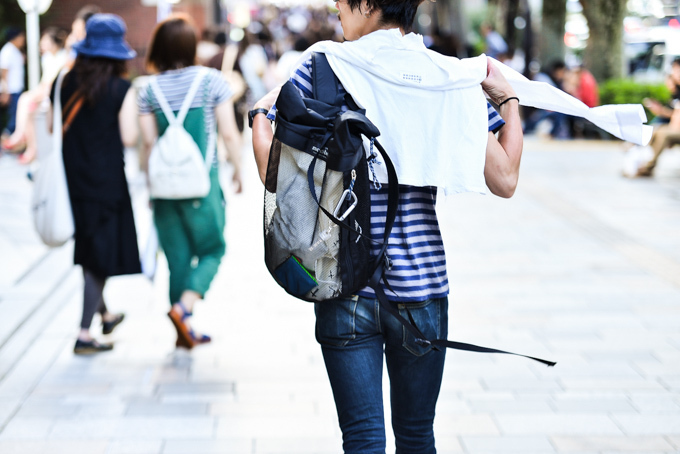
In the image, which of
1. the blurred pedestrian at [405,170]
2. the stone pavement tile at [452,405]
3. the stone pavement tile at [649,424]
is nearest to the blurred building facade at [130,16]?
the stone pavement tile at [452,405]

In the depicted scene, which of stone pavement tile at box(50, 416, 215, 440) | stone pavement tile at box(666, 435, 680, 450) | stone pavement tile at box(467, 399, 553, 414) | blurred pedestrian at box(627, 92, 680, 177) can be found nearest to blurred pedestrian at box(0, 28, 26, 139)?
blurred pedestrian at box(627, 92, 680, 177)

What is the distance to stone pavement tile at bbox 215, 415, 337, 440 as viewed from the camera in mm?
3607

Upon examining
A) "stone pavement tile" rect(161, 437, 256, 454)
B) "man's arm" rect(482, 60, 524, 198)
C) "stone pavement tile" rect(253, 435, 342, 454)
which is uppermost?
"man's arm" rect(482, 60, 524, 198)

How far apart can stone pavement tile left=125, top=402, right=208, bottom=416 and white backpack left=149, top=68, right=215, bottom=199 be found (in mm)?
992

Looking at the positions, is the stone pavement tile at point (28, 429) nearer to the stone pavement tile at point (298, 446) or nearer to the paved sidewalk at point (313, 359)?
the paved sidewalk at point (313, 359)

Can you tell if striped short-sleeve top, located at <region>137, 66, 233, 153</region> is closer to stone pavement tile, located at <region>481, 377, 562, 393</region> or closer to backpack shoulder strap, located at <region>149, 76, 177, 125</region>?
backpack shoulder strap, located at <region>149, 76, 177, 125</region>

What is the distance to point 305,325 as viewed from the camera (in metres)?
5.22

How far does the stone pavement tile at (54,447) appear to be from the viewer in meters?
3.44

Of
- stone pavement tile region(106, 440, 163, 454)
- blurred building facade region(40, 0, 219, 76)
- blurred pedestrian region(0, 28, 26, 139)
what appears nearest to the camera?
stone pavement tile region(106, 440, 163, 454)

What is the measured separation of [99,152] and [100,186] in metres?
0.17

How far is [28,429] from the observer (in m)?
3.66

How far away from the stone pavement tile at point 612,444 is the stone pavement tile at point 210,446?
122 cm

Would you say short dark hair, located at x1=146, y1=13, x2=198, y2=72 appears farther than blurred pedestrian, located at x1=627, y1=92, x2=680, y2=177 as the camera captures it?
No

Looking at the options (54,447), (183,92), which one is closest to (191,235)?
(183,92)
